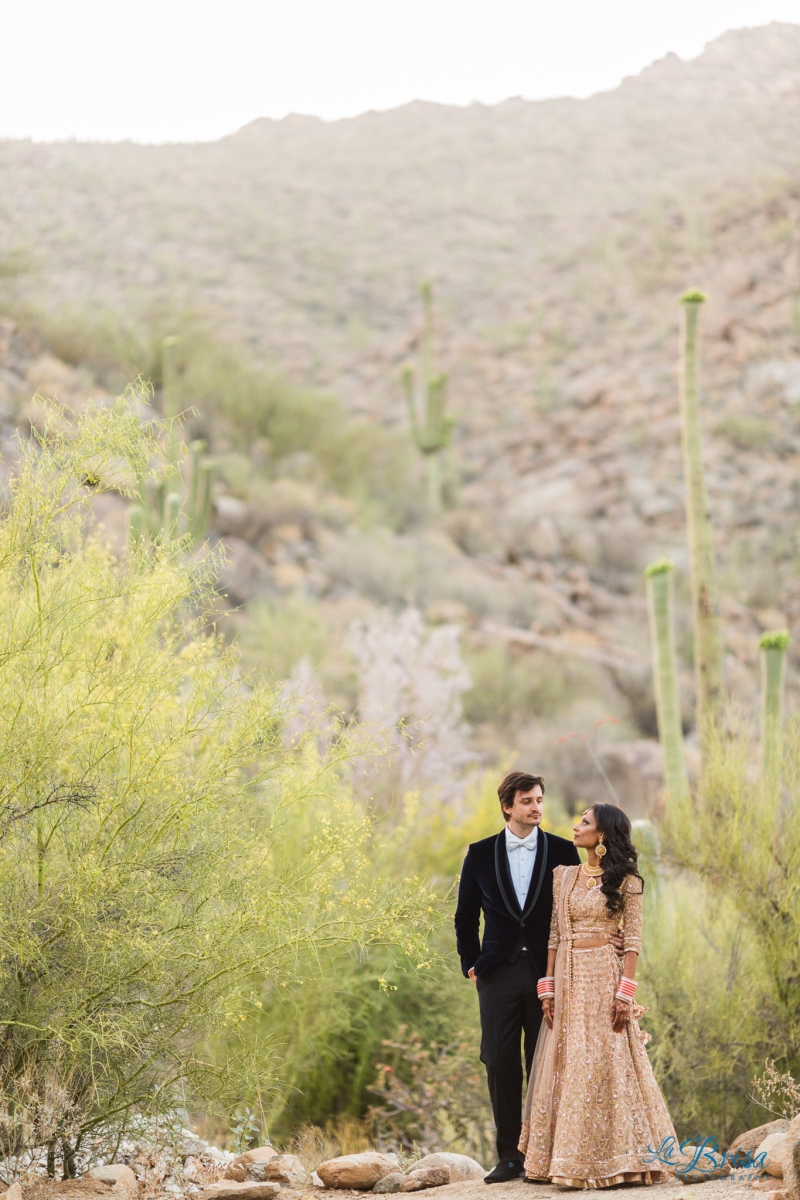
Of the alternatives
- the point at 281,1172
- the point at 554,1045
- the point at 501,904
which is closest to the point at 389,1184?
the point at 281,1172

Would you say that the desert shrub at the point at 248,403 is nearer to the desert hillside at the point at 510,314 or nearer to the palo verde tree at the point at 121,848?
the desert hillside at the point at 510,314

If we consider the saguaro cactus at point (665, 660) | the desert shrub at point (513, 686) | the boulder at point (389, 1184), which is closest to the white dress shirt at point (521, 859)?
the boulder at point (389, 1184)

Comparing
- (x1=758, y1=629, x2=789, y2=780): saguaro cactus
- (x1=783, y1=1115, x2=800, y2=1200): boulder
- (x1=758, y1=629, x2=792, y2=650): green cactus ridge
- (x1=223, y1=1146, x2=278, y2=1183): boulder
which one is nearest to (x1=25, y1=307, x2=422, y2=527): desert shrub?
(x1=758, y1=629, x2=789, y2=780): saguaro cactus

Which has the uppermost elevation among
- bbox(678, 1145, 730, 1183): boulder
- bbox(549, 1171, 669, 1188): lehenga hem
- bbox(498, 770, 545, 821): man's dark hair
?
bbox(498, 770, 545, 821): man's dark hair

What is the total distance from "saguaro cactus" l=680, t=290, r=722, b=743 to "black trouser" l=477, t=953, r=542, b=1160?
18.4ft

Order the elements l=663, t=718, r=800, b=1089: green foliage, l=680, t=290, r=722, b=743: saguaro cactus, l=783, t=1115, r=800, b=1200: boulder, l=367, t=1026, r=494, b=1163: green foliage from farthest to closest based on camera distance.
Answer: l=680, t=290, r=722, b=743: saguaro cactus < l=367, t=1026, r=494, b=1163: green foliage < l=663, t=718, r=800, b=1089: green foliage < l=783, t=1115, r=800, b=1200: boulder

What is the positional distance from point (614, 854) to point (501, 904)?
0.55m

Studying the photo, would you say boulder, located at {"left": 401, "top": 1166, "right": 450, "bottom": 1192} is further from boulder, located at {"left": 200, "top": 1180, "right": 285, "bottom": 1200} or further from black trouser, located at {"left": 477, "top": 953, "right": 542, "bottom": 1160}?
boulder, located at {"left": 200, "top": 1180, "right": 285, "bottom": 1200}

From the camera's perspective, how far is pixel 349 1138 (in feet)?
27.3

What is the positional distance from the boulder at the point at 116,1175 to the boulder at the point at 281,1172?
0.59 m

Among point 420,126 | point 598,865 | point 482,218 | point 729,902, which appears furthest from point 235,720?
point 420,126

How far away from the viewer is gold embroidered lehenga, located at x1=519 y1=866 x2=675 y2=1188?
466 cm

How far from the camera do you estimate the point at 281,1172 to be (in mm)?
5621

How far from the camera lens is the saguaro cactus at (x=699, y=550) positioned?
35.9ft
